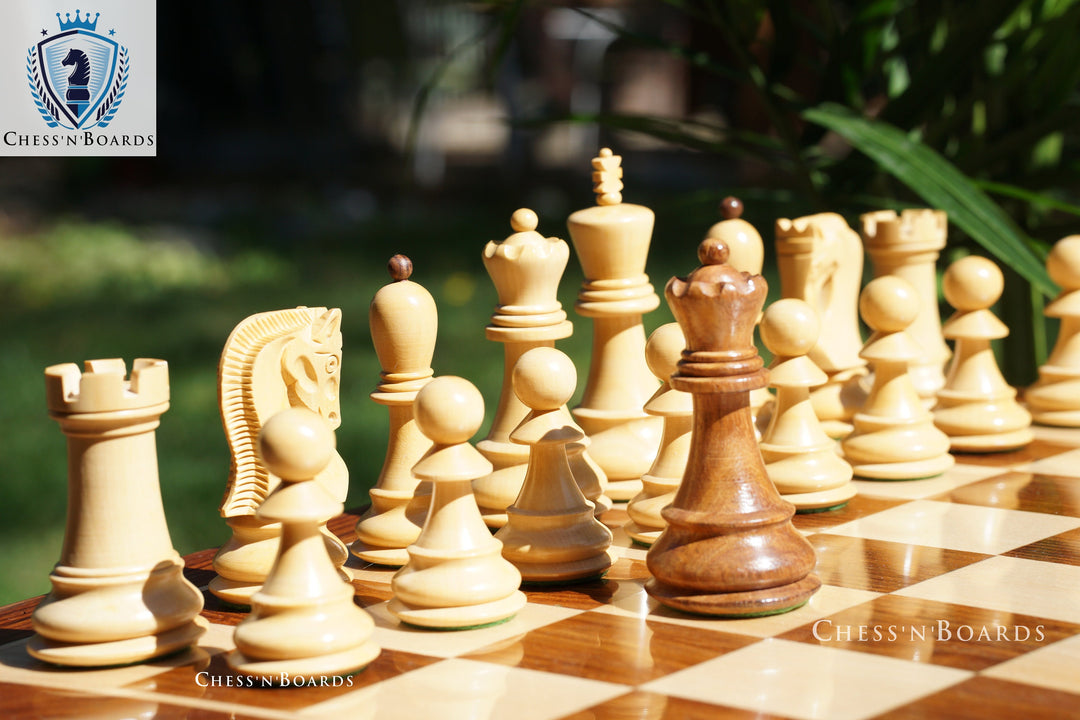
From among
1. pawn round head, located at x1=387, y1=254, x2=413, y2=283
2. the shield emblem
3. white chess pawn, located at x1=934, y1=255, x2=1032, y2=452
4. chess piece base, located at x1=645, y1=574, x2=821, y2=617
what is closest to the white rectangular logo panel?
the shield emblem

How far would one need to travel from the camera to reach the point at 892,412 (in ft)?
4.41

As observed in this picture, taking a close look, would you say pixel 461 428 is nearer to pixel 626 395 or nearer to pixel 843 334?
pixel 626 395

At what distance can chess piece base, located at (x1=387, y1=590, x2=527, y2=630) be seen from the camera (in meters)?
0.89

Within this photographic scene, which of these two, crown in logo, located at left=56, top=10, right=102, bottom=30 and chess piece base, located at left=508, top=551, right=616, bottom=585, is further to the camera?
crown in logo, located at left=56, top=10, right=102, bottom=30

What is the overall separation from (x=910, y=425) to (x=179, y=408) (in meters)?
2.21

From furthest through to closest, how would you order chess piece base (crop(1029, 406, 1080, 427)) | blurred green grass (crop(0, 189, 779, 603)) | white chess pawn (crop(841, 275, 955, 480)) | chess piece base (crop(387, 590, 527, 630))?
blurred green grass (crop(0, 189, 779, 603))
chess piece base (crop(1029, 406, 1080, 427))
white chess pawn (crop(841, 275, 955, 480))
chess piece base (crop(387, 590, 527, 630))

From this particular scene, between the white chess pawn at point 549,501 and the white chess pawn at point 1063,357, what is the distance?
78 centimetres

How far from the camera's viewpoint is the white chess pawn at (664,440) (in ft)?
3.57

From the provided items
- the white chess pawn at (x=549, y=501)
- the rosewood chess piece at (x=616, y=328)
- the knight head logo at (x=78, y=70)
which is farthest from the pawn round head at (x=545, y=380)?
the knight head logo at (x=78, y=70)

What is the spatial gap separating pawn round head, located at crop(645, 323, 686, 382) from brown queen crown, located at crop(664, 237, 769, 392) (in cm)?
15

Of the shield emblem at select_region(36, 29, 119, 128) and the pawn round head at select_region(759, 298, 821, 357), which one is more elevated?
the shield emblem at select_region(36, 29, 119, 128)

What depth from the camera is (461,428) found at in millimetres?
891

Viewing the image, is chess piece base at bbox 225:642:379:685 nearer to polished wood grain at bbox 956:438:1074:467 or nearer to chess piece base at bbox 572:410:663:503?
chess piece base at bbox 572:410:663:503

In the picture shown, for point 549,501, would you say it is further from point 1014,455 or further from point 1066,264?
point 1066,264
